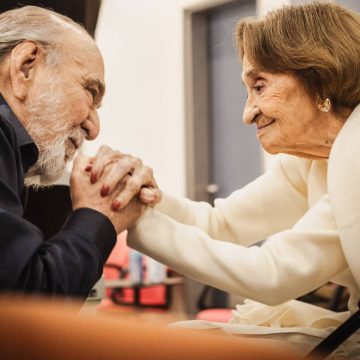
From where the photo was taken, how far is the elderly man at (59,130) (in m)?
0.90

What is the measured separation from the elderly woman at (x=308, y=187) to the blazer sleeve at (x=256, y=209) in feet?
0.29

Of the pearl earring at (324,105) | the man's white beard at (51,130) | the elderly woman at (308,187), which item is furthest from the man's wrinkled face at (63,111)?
the pearl earring at (324,105)

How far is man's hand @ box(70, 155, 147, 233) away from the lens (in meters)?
1.00

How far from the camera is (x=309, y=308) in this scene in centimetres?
122

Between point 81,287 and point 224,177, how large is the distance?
67 cm

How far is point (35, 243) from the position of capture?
82 centimetres

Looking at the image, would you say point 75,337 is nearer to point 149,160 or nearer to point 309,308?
point 309,308

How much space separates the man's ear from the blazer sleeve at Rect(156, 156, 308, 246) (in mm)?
401

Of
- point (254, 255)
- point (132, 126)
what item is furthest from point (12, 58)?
point (254, 255)

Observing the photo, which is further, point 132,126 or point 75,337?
point 132,126

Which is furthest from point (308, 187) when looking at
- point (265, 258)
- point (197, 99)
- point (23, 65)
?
point (23, 65)

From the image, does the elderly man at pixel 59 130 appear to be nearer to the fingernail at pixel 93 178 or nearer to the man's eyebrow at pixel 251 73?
the fingernail at pixel 93 178

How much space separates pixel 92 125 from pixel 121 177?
0.55ft

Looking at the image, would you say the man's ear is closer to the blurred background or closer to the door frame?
the blurred background
